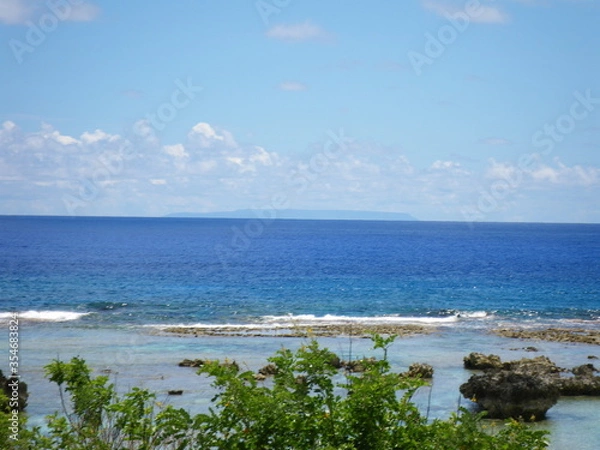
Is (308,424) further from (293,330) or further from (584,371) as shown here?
(293,330)

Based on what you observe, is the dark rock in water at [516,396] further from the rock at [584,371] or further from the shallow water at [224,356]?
the rock at [584,371]

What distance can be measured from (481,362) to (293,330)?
45.9ft

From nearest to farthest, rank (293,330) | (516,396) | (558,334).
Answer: (516,396)
(558,334)
(293,330)

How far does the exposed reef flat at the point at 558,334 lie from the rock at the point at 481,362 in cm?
1060

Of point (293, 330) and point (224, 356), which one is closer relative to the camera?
point (224, 356)

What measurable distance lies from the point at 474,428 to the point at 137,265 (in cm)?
8819

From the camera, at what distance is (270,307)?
190 feet

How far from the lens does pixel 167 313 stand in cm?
5300

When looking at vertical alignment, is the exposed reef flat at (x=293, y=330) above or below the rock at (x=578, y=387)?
below

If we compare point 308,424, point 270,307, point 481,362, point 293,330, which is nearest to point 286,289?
point 270,307

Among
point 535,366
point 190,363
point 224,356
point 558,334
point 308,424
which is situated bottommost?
point 224,356

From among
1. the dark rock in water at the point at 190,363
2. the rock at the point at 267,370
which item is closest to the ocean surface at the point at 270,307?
the dark rock in water at the point at 190,363

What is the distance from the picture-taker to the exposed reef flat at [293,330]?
4238cm

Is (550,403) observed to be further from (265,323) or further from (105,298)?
(105,298)
